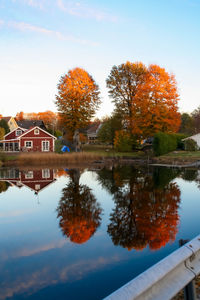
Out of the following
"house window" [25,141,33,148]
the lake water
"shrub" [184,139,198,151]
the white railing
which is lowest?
the lake water

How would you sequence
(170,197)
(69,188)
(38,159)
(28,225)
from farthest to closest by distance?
(38,159)
(69,188)
(170,197)
(28,225)

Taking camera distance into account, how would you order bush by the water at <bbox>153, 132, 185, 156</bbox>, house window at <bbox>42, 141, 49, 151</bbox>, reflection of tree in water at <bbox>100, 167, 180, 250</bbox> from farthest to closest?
1. house window at <bbox>42, 141, 49, 151</bbox>
2. bush by the water at <bbox>153, 132, 185, 156</bbox>
3. reflection of tree in water at <bbox>100, 167, 180, 250</bbox>

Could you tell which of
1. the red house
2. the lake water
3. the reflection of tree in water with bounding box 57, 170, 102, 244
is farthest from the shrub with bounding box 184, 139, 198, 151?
the reflection of tree in water with bounding box 57, 170, 102, 244

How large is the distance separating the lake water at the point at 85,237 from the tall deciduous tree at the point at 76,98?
31623mm

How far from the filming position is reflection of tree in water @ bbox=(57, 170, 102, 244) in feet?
29.6

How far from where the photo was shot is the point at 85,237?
8680mm

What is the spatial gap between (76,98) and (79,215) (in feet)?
120

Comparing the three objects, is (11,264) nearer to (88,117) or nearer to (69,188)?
(69,188)

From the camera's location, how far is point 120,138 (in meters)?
48.1

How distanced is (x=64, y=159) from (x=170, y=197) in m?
24.6

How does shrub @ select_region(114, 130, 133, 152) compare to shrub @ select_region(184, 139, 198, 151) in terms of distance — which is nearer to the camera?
shrub @ select_region(184, 139, 198, 151)

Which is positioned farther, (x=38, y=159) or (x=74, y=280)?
(x=38, y=159)

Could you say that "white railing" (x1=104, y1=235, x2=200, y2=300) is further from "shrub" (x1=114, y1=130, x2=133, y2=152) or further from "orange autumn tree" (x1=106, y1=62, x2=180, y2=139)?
"shrub" (x1=114, y1=130, x2=133, y2=152)

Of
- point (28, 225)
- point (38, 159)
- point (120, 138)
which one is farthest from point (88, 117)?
point (28, 225)
